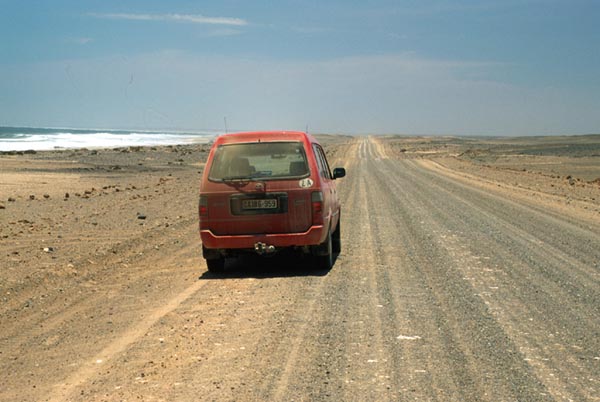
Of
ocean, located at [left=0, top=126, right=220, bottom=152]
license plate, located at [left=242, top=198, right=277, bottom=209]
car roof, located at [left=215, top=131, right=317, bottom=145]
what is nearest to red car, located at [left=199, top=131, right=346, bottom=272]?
license plate, located at [left=242, top=198, right=277, bottom=209]

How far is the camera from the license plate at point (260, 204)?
9.49m

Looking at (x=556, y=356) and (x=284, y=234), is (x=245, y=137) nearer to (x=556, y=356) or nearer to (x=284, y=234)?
(x=284, y=234)

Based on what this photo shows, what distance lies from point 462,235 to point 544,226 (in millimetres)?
2569

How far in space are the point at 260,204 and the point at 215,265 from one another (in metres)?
1.21

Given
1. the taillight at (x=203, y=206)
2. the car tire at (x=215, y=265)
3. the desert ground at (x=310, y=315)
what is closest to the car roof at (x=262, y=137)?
the taillight at (x=203, y=206)

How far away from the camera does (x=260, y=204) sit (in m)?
9.50

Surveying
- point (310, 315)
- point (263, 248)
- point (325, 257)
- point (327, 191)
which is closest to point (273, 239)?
point (263, 248)

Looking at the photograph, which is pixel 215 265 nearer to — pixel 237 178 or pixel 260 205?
pixel 260 205

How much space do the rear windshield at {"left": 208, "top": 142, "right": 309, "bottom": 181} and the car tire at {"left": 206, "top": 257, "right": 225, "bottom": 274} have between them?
117cm

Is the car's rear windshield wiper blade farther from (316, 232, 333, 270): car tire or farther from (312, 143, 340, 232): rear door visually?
(316, 232, 333, 270): car tire

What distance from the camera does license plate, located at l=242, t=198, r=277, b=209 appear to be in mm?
9492

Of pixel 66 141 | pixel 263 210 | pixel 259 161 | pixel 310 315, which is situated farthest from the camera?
pixel 66 141

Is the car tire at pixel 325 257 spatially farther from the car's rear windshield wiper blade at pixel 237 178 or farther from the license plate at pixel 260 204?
the car's rear windshield wiper blade at pixel 237 178

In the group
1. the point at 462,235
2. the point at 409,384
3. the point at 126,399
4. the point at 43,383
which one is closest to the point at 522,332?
the point at 409,384
